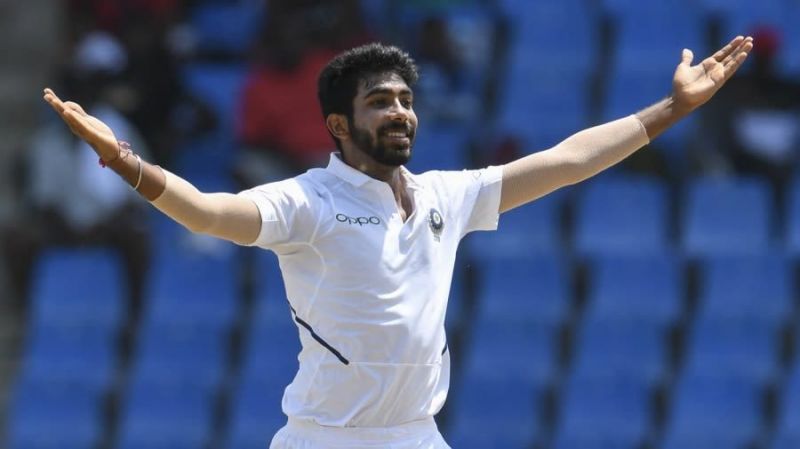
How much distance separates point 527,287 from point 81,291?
286cm

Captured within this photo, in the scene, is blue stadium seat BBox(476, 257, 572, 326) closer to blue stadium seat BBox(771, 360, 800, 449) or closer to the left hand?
blue stadium seat BBox(771, 360, 800, 449)

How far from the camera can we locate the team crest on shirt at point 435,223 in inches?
212

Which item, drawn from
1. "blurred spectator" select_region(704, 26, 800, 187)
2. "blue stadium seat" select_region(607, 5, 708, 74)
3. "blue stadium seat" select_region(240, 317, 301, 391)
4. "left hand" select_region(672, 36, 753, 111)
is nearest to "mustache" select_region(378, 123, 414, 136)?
"left hand" select_region(672, 36, 753, 111)

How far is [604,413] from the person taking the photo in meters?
10.7

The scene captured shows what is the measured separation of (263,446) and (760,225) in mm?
3713

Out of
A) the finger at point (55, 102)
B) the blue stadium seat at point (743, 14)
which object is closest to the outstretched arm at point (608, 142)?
the finger at point (55, 102)

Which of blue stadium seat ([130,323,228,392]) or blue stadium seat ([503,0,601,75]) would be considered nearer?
blue stadium seat ([130,323,228,392])

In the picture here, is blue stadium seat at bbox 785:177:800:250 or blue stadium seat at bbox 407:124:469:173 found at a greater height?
blue stadium seat at bbox 407:124:469:173

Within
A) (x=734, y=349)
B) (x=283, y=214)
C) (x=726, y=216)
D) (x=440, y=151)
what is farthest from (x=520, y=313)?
(x=283, y=214)

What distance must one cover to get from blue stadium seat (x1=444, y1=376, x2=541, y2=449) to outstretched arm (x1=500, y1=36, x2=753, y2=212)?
500 centimetres

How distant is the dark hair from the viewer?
5332 mm

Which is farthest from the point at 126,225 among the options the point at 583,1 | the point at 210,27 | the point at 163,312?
the point at 583,1

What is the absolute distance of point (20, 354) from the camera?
11289mm

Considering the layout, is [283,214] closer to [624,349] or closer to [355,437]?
[355,437]
